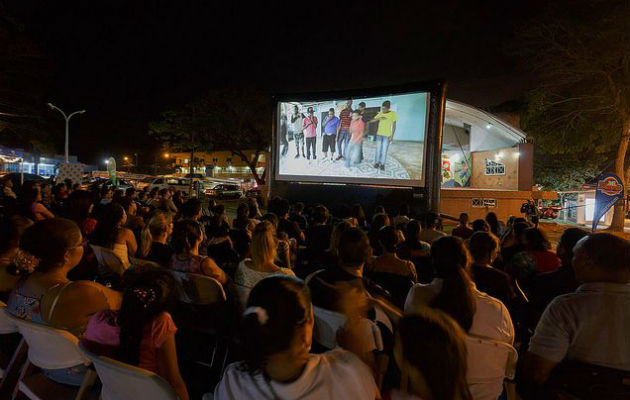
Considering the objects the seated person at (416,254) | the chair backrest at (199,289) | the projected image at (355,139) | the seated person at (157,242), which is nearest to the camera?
the chair backrest at (199,289)

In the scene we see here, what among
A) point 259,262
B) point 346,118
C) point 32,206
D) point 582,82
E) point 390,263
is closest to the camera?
point 259,262

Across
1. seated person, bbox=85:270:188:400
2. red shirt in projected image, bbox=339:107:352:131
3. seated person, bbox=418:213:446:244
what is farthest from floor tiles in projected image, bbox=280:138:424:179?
seated person, bbox=85:270:188:400

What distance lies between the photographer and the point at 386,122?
11742 mm

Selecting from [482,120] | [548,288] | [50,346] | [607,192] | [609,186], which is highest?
[482,120]

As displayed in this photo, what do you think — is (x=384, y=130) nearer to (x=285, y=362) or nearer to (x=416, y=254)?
(x=416, y=254)

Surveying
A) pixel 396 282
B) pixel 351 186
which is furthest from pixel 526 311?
pixel 351 186

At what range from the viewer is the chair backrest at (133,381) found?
148 centimetres

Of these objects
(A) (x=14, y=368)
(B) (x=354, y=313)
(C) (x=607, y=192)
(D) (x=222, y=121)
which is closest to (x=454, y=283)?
(B) (x=354, y=313)

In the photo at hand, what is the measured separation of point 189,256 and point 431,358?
2516 mm

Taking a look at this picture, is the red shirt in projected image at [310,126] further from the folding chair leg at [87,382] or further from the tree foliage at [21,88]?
the tree foliage at [21,88]

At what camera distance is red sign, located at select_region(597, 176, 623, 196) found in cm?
890

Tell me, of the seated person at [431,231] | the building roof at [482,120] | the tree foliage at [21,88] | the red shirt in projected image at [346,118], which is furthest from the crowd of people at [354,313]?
the tree foliage at [21,88]

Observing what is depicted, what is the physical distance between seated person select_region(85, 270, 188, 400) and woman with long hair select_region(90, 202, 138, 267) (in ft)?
7.26

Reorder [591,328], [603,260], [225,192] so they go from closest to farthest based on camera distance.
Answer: [591,328] → [603,260] → [225,192]
